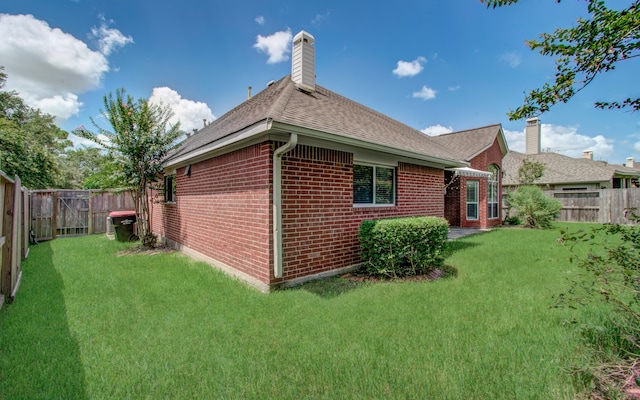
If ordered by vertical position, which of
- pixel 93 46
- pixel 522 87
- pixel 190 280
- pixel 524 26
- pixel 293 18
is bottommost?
A: pixel 190 280

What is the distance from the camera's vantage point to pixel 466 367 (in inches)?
110

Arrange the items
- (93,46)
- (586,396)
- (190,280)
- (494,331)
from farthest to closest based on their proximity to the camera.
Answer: (93,46), (190,280), (494,331), (586,396)

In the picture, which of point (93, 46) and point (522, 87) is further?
point (93, 46)

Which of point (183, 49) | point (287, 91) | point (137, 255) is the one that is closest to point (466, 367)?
point (287, 91)

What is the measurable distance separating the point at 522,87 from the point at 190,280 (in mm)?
6571

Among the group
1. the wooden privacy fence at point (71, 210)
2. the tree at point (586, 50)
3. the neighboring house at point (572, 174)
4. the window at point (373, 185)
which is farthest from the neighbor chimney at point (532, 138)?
the wooden privacy fence at point (71, 210)

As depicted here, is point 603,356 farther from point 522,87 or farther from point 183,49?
point 183,49

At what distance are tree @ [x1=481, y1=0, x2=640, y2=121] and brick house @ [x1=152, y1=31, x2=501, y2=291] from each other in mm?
3301

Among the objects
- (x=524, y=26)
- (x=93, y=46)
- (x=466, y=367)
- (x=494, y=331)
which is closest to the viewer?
(x=466, y=367)

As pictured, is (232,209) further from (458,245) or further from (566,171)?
(566,171)

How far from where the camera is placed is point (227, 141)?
5832 mm

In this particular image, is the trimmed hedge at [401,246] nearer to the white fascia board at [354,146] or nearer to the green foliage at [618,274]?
the white fascia board at [354,146]

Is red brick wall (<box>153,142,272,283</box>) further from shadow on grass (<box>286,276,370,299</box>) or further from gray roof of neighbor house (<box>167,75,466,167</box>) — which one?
shadow on grass (<box>286,276,370,299</box>)

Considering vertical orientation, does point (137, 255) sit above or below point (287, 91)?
below
